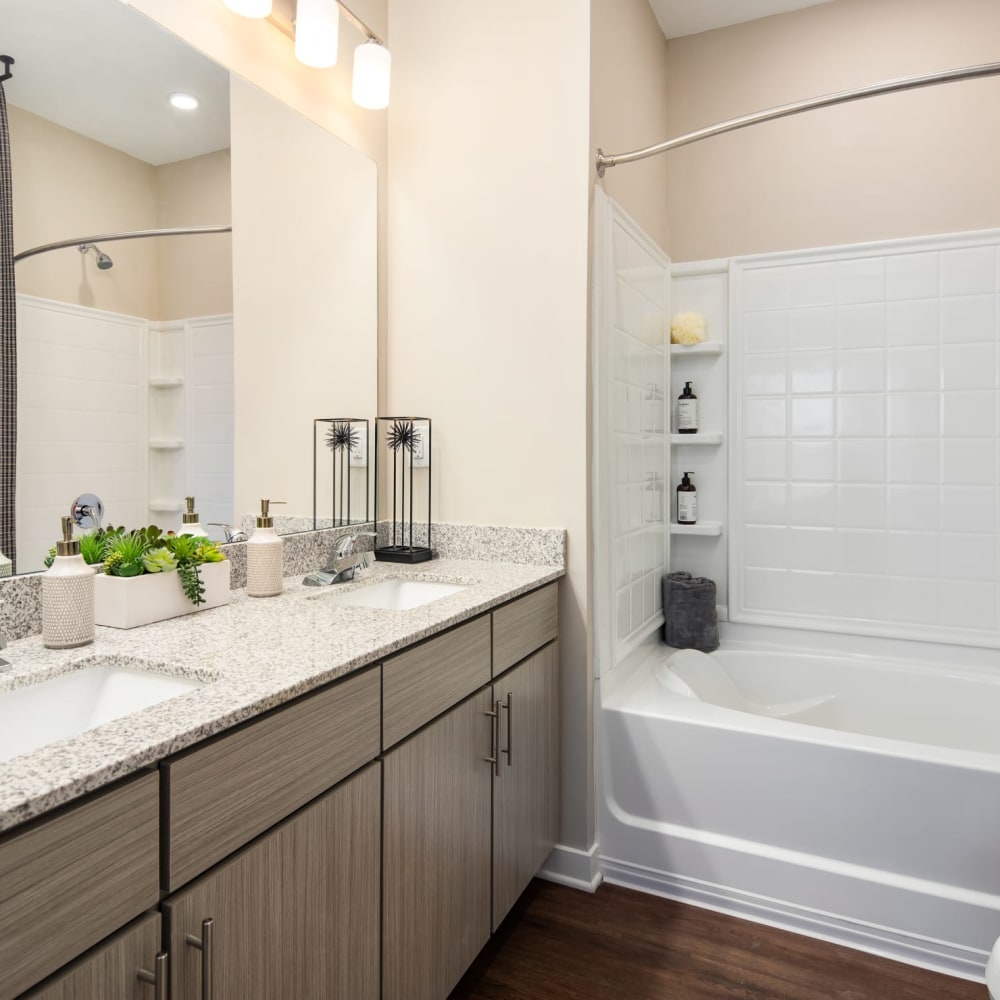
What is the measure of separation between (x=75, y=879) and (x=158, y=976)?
0.61 ft

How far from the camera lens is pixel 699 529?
2.75 m

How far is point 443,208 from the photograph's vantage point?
2197mm

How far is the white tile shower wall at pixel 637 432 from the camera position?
2.21 m

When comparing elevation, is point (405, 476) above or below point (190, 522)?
above

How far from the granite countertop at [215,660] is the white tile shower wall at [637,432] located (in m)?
0.54

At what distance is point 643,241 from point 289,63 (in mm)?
1226

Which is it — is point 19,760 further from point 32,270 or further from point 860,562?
point 860,562

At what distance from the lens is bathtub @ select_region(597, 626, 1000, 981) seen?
5.61 feet

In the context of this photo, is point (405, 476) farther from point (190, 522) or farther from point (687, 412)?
point (687, 412)

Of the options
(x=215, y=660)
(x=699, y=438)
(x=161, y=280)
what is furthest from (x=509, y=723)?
(x=699, y=438)

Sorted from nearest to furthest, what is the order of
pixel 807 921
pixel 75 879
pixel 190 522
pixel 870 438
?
1. pixel 75 879
2. pixel 190 522
3. pixel 807 921
4. pixel 870 438

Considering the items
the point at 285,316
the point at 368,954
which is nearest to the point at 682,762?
the point at 368,954

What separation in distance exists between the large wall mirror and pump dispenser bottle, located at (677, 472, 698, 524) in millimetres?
1387

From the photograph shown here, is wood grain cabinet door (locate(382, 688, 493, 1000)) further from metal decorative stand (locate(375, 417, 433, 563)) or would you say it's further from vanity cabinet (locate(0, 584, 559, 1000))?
metal decorative stand (locate(375, 417, 433, 563))
